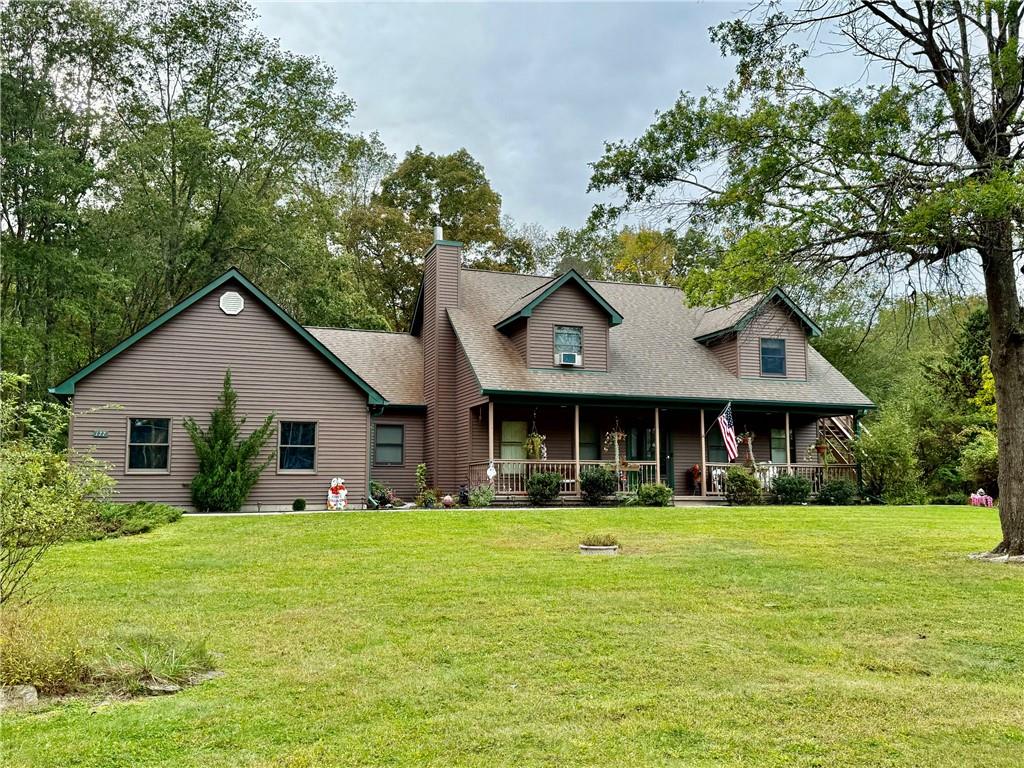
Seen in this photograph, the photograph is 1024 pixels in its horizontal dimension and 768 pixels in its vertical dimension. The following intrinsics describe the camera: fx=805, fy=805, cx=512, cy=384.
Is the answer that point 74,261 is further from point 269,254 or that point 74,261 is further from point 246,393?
point 246,393

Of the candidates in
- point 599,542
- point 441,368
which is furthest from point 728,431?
point 599,542

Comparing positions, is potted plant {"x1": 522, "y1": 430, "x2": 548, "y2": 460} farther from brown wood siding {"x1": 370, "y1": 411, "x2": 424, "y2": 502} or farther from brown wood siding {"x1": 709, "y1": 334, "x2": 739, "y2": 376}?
brown wood siding {"x1": 709, "y1": 334, "x2": 739, "y2": 376}

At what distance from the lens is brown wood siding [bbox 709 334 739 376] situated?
24.6m

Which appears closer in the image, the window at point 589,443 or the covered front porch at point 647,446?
the covered front porch at point 647,446

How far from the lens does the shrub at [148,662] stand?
5352mm

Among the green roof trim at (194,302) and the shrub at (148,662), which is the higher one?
the green roof trim at (194,302)

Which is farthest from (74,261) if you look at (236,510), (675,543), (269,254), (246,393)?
(675,543)

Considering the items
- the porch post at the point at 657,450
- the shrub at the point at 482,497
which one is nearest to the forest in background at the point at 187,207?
the porch post at the point at 657,450

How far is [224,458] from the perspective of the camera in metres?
18.5

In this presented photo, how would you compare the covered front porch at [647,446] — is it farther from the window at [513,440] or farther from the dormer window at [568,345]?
the dormer window at [568,345]

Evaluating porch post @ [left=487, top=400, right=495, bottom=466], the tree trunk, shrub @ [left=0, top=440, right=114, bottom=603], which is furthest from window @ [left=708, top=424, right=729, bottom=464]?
shrub @ [left=0, top=440, right=114, bottom=603]

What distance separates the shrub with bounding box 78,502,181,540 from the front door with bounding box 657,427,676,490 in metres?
13.8

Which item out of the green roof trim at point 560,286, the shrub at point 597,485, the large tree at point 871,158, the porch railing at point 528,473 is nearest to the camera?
the large tree at point 871,158

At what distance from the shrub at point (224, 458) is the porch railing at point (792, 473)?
41.0 ft
